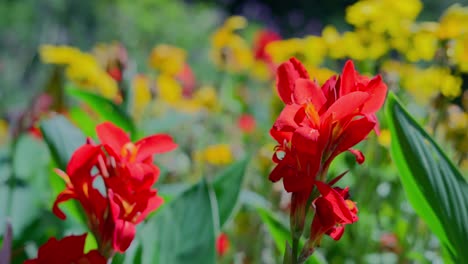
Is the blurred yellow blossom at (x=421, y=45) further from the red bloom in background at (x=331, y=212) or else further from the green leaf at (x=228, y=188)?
the red bloom in background at (x=331, y=212)

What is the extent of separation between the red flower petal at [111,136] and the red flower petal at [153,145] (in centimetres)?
2

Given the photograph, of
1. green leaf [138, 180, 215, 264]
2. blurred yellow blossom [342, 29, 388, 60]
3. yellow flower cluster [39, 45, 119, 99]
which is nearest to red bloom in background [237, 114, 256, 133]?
yellow flower cluster [39, 45, 119, 99]

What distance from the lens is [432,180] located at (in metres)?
0.62

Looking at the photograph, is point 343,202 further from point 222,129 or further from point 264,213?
point 222,129

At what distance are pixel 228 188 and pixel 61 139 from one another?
238mm

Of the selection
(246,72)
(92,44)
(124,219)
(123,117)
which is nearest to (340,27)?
(92,44)

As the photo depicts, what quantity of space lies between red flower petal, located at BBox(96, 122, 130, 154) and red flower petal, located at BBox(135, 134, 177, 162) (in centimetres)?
2

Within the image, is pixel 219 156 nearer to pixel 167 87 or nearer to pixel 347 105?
pixel 167 87

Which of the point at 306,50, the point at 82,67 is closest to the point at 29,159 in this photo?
the point at 82,67

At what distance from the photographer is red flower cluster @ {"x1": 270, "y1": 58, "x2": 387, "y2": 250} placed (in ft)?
1.61

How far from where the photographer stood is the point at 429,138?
0.61m

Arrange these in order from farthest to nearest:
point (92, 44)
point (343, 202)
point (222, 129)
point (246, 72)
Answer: point (92, 44)
point (246, 72)
point (222, 129)
point (343, 202)

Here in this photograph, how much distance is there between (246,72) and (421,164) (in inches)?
92.3

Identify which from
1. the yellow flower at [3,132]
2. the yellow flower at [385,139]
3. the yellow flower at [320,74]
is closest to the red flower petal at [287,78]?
the yellow flower at [385,139]
